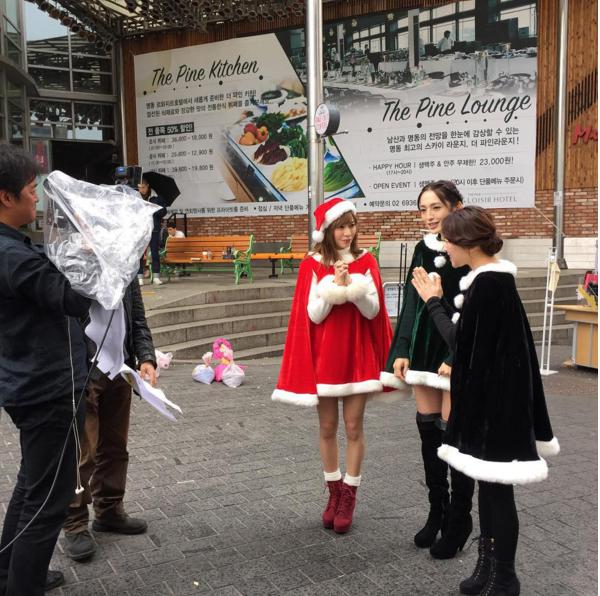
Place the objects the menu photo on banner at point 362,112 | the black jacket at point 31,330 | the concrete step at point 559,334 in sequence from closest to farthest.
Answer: the black jacket at point 31,330, the concrete step at point 559,334, the menu photo on banner at point 362,112

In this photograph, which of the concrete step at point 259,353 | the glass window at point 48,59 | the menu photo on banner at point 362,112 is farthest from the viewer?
the glass window at point 48,59

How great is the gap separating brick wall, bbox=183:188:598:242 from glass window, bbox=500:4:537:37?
3.46 metres

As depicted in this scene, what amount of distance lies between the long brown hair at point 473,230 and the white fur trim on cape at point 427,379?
0.68 metres

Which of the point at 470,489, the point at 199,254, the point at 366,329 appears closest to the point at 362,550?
the point at 470,489

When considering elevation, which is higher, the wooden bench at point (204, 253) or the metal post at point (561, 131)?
the metal post at point (561, 131)

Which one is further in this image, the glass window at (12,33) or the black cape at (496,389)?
the glass window at (12,33)

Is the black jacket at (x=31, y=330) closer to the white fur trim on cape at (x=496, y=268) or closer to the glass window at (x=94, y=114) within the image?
the white fur trim on cape at (x=496, y=268)

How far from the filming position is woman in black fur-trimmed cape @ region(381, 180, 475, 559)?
3.11 metres

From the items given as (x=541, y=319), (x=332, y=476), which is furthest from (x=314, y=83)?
(x=332, y=476)

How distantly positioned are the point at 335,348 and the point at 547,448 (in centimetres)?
116

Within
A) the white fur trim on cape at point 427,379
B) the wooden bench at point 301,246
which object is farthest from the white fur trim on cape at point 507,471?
the wooden bench at point 301,246

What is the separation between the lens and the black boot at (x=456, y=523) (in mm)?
3100

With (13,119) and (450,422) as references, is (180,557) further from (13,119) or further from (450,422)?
(13,119)

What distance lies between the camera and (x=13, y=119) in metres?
16.6
